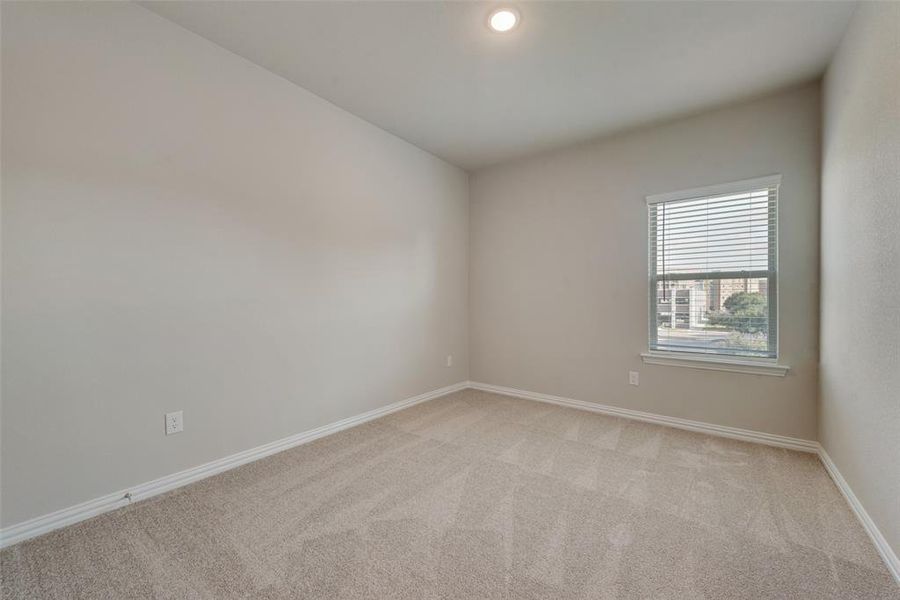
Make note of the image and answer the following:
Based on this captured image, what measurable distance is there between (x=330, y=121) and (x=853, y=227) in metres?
3.31

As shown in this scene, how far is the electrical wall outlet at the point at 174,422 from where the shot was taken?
205cm

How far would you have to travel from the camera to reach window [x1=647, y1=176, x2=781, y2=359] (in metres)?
2.71

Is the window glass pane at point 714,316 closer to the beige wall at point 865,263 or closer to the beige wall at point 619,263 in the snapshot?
the beige wall at point 619,263

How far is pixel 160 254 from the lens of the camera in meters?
2.01

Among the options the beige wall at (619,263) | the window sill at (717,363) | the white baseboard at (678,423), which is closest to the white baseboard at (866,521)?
the white baseboard at (678,423)

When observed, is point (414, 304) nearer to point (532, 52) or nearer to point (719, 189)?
point (532, 52)

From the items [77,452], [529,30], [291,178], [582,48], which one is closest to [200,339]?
[77,452]

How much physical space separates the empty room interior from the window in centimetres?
2

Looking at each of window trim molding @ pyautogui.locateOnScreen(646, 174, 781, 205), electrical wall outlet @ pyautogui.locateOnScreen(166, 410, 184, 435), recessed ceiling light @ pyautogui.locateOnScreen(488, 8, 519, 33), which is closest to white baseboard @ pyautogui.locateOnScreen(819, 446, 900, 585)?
window trim molding @ pyautogui.locateOnScreen(646, 174, 781, 205)

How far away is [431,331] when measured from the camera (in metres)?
3.88

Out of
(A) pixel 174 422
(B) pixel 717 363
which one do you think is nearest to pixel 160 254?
(A) pixel 174 422

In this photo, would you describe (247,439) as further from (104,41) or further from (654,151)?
(654,151)

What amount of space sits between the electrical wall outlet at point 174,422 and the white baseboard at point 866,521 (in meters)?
3.31

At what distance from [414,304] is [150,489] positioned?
232 cm
